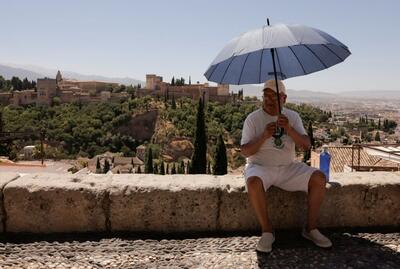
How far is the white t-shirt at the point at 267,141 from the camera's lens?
10.6ft

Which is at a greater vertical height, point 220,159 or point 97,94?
point 97,94

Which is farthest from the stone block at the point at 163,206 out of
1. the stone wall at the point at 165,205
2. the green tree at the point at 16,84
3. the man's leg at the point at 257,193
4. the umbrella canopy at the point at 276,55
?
the green tree at the point at 16,84

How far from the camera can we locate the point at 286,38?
282cm

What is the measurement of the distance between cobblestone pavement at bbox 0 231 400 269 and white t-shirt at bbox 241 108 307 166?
593 mm

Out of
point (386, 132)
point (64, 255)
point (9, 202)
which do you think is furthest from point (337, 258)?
point (386, 132)

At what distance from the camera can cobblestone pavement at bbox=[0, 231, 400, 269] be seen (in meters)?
2.80

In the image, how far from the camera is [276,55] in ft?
11.5

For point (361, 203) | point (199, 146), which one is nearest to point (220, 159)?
point (199, 146)

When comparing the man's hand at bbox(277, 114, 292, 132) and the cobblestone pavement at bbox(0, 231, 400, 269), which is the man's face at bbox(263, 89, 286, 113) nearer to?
the man's hand at bbox(277, 114, 292, 132)

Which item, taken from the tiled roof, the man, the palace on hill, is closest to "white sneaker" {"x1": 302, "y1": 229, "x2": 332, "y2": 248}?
the man

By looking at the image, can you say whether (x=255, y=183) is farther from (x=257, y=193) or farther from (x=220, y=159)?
(x=220, y=159)

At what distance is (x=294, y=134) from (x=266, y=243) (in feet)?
2.69

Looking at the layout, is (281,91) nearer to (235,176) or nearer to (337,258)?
(235,176)

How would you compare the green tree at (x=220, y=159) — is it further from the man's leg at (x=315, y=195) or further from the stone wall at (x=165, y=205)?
the man's leg at (x=315, y=195)
